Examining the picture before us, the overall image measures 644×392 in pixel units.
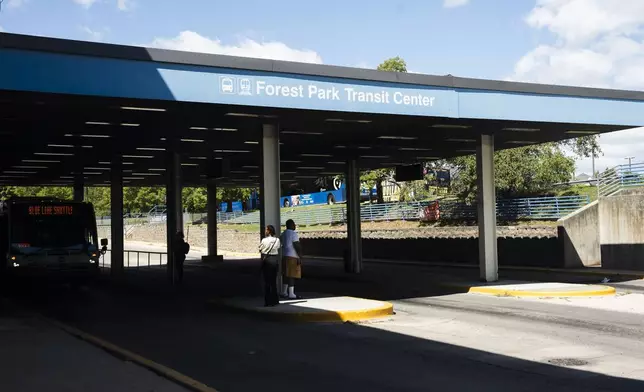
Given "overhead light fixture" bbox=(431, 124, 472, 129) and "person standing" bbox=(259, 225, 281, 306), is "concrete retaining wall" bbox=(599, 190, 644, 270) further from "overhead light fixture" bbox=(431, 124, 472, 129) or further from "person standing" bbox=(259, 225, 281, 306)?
"person standing" bbox=(259, 225, 281, 306)

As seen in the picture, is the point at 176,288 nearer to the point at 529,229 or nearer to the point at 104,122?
the point at 104,122

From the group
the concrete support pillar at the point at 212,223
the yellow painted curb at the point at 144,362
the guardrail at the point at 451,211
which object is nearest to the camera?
the yellow painted curb at the point at 144,362

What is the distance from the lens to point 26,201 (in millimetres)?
22047

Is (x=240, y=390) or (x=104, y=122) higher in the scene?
(x=104, y=122)

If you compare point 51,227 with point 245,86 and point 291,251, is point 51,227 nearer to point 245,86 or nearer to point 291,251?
point 291,251

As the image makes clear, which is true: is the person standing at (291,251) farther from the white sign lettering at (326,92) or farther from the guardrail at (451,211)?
the guardrail at (451,211)

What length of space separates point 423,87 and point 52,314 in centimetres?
1018

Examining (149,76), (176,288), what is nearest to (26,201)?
(176,288)

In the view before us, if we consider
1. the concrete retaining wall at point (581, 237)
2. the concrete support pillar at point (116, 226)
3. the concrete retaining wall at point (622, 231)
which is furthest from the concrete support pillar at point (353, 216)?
the concrete support pillar at point (116, 226)

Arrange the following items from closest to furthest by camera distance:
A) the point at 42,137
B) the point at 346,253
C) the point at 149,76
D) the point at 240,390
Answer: the point at 240,390 < the point at 149,76 < the point at 42,137 < the point at 346,253

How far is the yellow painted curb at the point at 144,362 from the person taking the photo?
7.82 metres

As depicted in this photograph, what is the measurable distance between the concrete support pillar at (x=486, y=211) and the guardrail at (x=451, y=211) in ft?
38.9

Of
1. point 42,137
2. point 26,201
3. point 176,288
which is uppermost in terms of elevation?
point 42,137

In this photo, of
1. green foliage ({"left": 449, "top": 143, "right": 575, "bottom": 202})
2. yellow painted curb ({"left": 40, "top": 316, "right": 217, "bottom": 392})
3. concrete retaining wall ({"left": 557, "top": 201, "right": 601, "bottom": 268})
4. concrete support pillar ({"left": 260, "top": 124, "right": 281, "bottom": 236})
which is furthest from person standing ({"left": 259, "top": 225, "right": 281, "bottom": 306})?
green foliage ({"left": 449, "top": 143, "right": 575, "bottom": 202})
